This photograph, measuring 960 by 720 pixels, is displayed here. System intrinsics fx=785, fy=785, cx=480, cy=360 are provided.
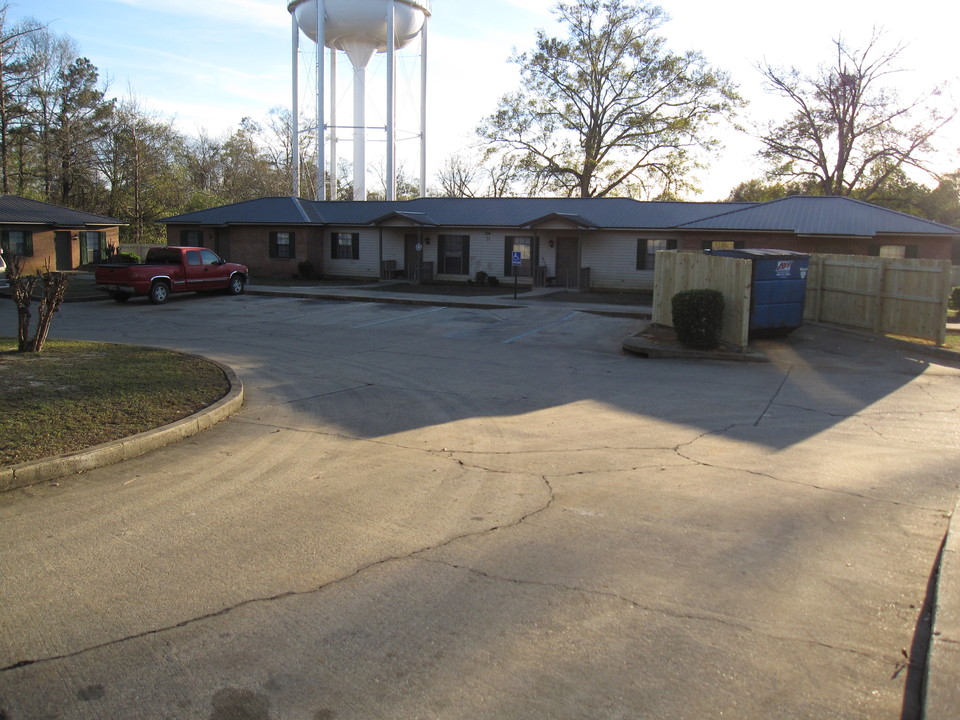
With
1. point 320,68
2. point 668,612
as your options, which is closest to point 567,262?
point 320,68

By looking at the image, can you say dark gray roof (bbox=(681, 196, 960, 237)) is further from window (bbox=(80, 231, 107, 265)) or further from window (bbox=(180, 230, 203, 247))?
window (bbox=(80, 231, 107, 265))

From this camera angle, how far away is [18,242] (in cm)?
3456

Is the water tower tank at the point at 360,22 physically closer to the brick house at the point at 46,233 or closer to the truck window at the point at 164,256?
the brick house at the point at 46,233

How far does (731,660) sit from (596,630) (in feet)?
2.23

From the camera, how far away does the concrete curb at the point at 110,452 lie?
6380 millimetres

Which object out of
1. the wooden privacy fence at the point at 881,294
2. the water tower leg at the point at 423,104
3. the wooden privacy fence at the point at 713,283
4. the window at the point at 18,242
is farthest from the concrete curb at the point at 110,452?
the water tower leg at the point at 423,104

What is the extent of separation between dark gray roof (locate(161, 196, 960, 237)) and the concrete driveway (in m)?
19.2

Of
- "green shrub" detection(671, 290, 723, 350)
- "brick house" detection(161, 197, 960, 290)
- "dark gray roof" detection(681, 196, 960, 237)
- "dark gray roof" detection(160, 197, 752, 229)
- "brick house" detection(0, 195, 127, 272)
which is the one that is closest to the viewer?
"green shrub" detection(671, 290, 723, 350)

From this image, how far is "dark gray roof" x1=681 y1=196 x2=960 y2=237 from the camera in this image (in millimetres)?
26844

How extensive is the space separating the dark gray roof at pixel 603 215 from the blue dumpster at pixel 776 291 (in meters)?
10.7

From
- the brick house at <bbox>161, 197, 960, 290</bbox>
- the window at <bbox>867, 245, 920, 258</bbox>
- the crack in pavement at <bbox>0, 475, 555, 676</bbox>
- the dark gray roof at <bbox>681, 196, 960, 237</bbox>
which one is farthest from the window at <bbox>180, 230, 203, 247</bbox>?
the crack in pavement at <bbox>0, 475, 555, 676</bbox>

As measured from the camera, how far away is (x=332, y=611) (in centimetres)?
429

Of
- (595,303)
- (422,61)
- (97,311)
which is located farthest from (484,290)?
(422,61)

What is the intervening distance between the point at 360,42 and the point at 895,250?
1178 inches
